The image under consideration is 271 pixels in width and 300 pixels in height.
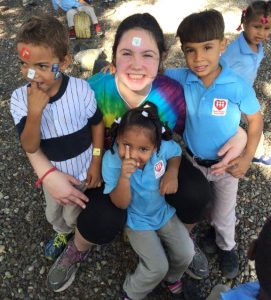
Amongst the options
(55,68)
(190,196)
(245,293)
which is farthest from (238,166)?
(55,68)

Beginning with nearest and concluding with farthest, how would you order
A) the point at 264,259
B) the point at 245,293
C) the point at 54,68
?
1. the point at 264,259
2. the point at 245,293
3. the point at 54,68

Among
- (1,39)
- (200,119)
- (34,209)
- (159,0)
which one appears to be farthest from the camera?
(159,0)

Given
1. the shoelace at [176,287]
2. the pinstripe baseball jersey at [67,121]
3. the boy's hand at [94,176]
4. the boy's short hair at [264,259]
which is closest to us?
the boy's short hair at [264,259]

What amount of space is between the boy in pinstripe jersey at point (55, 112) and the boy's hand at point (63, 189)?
0.12ft

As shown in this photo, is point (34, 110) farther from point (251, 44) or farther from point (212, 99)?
point (251, 44)

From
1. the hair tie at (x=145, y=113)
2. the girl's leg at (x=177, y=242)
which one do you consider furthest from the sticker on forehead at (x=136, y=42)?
the girl's leg at (x=177, y=242)

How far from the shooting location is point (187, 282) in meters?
2.66

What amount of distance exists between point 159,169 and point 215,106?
536mm

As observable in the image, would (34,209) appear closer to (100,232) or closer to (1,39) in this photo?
(100,232)

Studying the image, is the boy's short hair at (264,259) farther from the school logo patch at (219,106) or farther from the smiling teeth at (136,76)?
the smiling teeth at (136,76)

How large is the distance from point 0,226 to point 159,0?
15.1ft

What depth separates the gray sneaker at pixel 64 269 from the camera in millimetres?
2646

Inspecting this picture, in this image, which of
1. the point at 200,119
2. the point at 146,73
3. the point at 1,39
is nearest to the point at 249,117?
the point at 200,119

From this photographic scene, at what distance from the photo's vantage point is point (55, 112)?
227 cm
